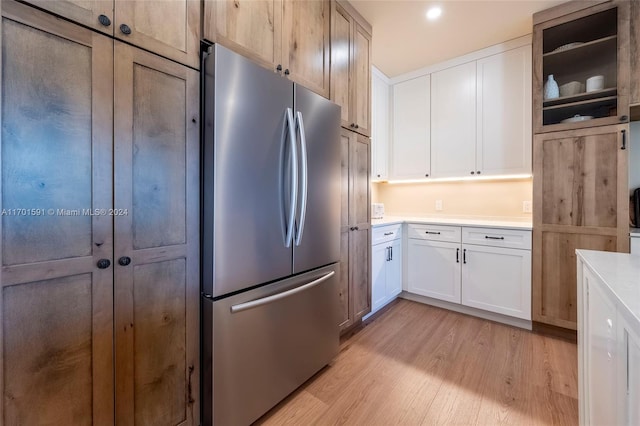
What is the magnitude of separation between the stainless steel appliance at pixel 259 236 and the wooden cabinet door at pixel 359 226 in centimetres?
50

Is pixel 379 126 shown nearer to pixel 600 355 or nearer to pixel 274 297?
pixel 274 297

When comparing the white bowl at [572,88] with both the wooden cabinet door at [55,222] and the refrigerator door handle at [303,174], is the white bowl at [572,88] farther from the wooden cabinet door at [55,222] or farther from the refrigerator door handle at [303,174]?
the wooden cabinet door at [55,222]

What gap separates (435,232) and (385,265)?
636 mm

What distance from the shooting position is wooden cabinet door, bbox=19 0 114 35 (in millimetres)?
856

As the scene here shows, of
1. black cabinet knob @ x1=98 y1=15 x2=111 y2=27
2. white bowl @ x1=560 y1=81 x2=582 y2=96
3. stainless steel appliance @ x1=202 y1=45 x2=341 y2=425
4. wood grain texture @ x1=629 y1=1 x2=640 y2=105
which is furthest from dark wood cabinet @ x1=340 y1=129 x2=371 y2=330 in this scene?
wood grain texture @ x1=629 y1=1 x2=640 y2=105

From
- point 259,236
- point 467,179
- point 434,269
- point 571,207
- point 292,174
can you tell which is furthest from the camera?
point 467,179

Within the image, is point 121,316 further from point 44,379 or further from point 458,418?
point 458,418

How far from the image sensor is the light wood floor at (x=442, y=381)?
1459 millimetres

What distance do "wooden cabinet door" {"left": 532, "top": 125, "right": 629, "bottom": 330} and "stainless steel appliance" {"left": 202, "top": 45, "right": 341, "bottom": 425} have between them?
6.28 ft

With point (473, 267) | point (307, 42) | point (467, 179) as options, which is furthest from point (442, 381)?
point (307, 42)

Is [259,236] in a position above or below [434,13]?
below

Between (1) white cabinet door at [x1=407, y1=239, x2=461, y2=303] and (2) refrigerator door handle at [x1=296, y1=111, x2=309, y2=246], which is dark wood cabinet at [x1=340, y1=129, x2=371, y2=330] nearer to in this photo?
(2) refrigerator door handle at [x1=296, y1=111, x2=309, y2=246]

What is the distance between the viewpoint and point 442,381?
1.73 metres

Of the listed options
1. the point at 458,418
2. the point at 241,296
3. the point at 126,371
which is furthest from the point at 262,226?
the point at 458,418
